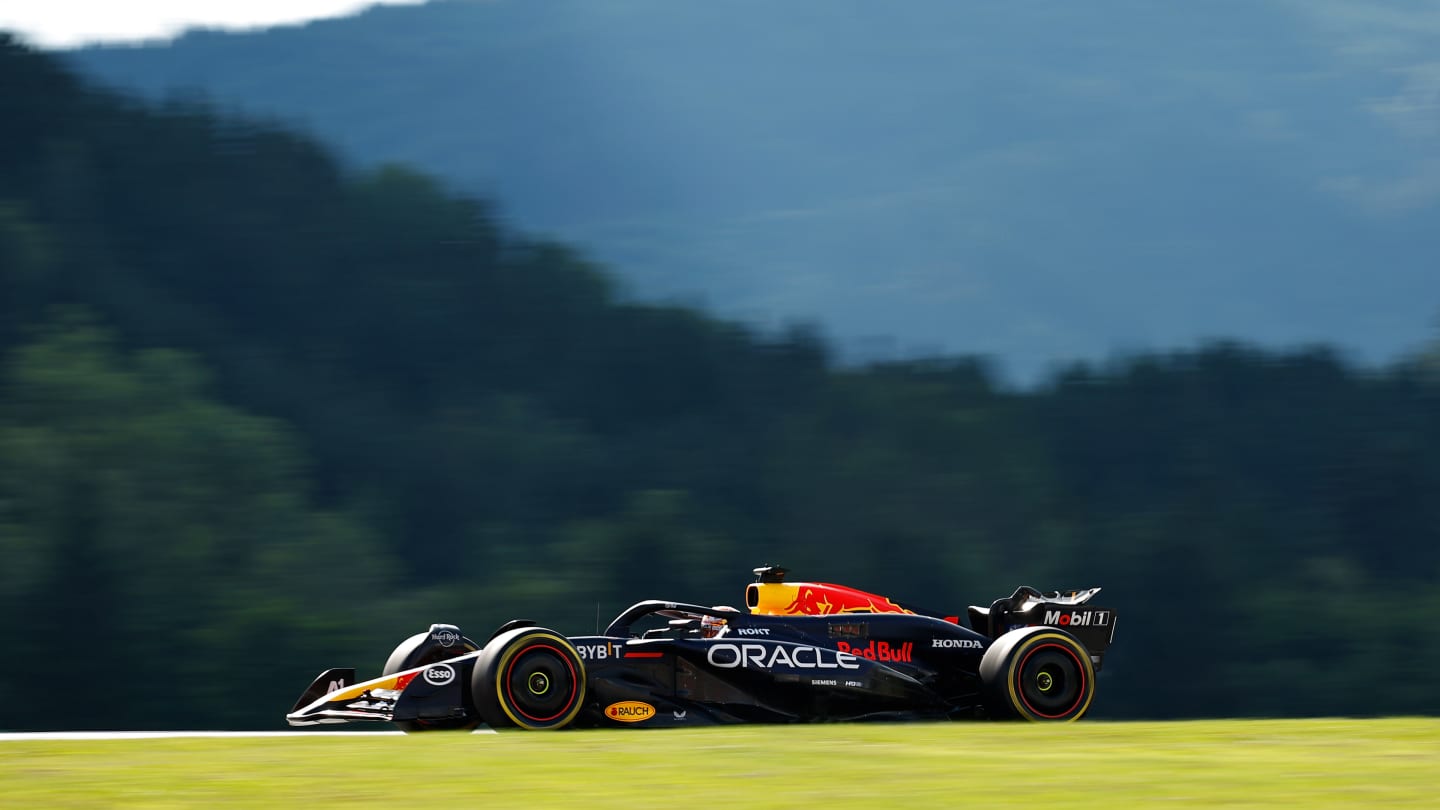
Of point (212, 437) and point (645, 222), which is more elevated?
point (645, 222)

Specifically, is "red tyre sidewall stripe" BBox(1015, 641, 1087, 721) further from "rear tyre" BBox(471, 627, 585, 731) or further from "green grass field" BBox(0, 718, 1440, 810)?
"rear tyre" BBox(471, 627, 585, 731)

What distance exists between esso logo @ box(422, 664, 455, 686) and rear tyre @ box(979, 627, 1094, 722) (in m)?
4.45

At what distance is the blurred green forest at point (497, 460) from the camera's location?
5362 centimetres

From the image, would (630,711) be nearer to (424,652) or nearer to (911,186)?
(424,652)

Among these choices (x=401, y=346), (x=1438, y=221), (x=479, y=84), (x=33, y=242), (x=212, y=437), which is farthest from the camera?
(x=479, y=84)

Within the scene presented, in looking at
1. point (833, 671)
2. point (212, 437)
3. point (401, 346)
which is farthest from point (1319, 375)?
point (833, 671)

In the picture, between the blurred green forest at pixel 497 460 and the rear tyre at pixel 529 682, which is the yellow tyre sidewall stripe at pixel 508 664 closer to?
the rear tyre at pixel 529 682

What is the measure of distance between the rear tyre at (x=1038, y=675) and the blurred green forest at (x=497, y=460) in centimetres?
3782

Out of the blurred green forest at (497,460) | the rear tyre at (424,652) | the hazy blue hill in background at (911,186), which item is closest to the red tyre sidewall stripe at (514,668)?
the rear tyre at (424,652)

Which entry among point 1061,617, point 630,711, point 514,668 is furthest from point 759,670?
point 1061,617

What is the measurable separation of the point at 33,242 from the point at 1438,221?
136 metres

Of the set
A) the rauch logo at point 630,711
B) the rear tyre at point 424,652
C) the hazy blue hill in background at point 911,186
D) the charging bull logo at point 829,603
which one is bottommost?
the rauch logo at point 630,711

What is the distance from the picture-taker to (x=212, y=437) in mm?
60000

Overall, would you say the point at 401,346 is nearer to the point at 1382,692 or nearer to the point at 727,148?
the point at 1382,692
